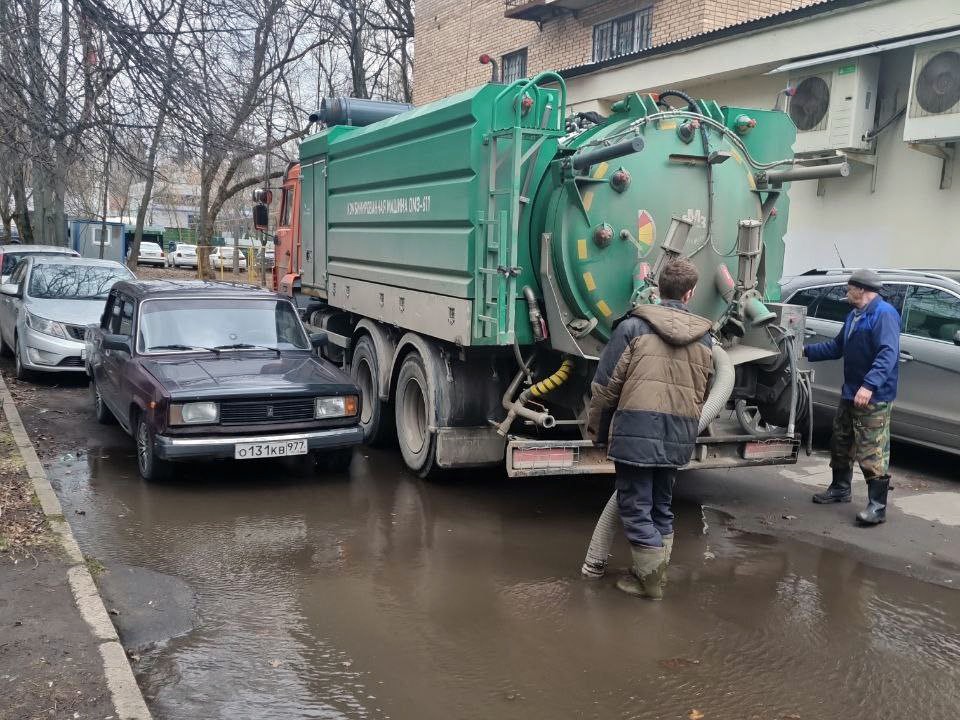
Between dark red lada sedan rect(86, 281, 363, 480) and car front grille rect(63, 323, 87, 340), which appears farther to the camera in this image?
car front grille rect(63, 323, 87, 340)

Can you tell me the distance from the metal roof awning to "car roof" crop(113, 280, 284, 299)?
707 centimetres

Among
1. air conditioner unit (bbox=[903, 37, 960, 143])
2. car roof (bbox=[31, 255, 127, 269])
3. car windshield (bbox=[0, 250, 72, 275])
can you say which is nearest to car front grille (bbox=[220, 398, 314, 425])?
car roof (bbox=[31, 255, 127, 269])

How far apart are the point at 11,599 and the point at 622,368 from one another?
10.8ft

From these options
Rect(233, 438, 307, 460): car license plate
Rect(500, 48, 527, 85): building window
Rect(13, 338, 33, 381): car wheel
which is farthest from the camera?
Rect(500, 48, 527, 85): building window

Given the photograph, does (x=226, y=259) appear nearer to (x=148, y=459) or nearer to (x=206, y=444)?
(x=148, y=459)

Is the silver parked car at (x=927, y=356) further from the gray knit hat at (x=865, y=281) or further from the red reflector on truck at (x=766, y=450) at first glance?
the red reflector on truck at (x=766, y=450)

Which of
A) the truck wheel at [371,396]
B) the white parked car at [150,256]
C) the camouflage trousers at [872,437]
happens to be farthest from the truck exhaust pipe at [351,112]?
the white parked car at [150,256]

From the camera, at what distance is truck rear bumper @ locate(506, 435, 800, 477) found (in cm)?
578

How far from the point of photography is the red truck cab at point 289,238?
11.2 meters

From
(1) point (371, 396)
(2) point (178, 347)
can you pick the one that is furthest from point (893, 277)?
(2) point (178, 347)

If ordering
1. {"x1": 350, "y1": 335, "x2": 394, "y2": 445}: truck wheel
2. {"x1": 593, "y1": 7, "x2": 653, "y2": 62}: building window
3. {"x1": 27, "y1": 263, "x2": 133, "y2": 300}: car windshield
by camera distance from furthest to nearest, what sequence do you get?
{"x1": 593, "y1": 7, "x2": 653, "y2": 62}: building window, {"x1": 27, "y1": 263, "x2": 133, "y2": 300}: car windshield, {"x1": 350, "y1": 335, "x2": 394, "y2": 445}: truck wheel

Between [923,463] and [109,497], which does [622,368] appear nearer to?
[109,497]

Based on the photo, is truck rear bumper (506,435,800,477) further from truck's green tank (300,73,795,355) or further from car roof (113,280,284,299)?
car roof (113,280,284,299)

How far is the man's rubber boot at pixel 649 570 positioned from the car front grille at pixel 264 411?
307 cm
